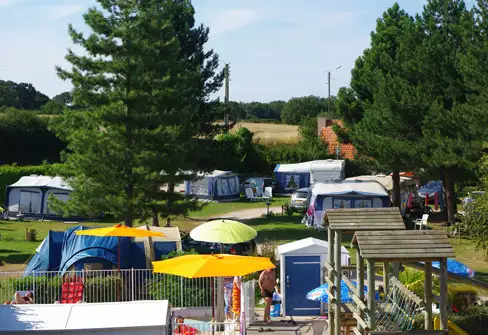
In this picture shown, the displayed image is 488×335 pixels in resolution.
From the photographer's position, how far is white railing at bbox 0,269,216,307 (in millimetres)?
15234

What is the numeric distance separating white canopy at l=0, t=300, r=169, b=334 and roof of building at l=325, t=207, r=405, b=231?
2978mm

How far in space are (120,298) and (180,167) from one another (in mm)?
10200

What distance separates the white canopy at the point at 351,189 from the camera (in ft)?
93.5

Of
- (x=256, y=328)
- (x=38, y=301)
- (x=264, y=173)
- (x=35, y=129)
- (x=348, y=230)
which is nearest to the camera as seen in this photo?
(x=348, y=230)

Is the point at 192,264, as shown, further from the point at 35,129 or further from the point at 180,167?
the point at 35,129

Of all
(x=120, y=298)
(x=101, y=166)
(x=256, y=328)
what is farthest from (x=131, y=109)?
(x=256, y=328)

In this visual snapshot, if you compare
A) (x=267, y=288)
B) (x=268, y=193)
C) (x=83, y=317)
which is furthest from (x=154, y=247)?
(x=268, y=193)

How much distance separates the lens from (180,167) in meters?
25.3

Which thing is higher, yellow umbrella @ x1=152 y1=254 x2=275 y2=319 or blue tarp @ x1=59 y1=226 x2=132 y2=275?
yellow umbrella @ x1=152 y1=254 x2=275 y2=319

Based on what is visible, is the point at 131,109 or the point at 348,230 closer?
the point at 348,230

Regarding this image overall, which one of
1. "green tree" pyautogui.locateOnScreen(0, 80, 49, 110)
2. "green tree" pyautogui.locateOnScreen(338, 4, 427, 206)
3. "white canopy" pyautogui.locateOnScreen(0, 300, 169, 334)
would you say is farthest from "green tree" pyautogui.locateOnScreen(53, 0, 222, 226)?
"green tree" pyautogui.locateOnScreen(0, 80, 49, 110)

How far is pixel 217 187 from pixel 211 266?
1166 inches

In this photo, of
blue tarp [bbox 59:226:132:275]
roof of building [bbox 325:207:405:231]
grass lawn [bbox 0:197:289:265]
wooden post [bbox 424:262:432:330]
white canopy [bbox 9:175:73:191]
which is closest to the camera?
wooden post [bbox 424:262:432:330]

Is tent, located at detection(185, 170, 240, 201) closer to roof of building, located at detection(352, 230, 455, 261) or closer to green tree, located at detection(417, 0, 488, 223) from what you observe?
green tree, located at detection(417, 0, 488, 223)
